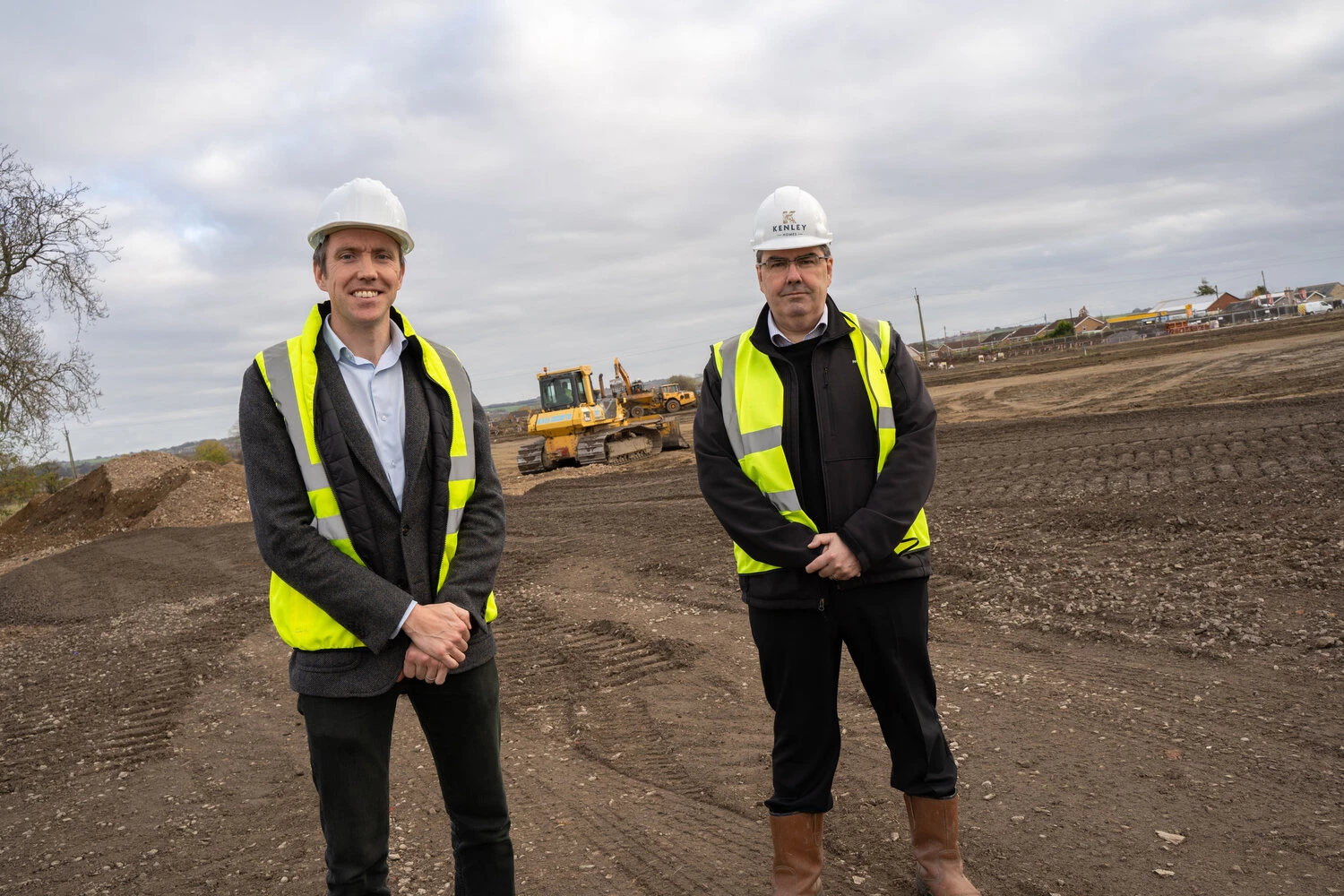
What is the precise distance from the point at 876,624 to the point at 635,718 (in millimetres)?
2547

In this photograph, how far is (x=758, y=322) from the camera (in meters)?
3.12

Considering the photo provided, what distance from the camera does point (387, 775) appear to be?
2395 mm

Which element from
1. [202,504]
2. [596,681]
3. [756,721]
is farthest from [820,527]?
[202,504]

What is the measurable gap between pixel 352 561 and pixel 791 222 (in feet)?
5.52

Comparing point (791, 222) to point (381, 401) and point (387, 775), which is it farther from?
point (387, 775)

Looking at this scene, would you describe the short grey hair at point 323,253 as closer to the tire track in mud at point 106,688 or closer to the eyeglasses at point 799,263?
the eyeglasses at point 799,263

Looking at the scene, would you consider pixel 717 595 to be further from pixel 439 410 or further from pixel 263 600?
pixel 439 410

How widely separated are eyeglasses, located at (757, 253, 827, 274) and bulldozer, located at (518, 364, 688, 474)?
19.8 metres

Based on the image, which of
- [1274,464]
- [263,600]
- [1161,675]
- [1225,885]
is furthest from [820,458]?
[1274,464]

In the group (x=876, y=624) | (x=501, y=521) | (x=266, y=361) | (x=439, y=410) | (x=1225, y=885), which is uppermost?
(x=266, y=361)

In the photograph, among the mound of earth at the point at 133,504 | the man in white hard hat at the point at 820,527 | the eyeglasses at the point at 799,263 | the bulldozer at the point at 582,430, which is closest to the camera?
the man in white hard hat at the point at 820,527

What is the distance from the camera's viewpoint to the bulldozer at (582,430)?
23.1 m

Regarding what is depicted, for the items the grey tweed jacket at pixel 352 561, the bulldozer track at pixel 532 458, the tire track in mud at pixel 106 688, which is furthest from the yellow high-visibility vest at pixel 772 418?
the bulldozer track at pixel 532 458

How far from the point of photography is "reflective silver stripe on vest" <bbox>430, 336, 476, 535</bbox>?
2488 mm
